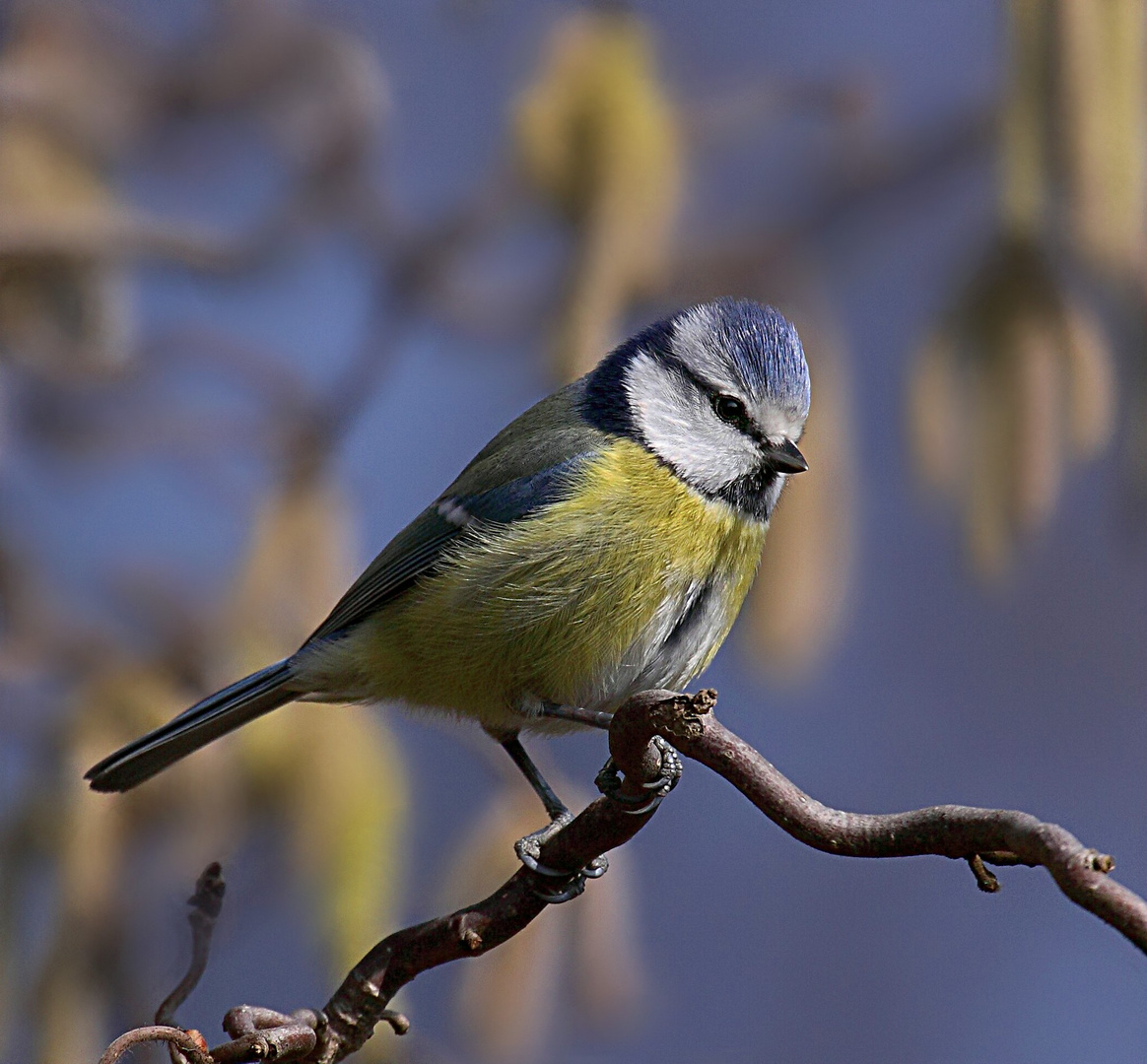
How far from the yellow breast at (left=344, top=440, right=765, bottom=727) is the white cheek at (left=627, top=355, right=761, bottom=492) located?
1.0 inches

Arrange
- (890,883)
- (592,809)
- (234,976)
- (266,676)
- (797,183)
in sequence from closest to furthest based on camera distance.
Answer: (592,809), (266,676), (797,183), (234,976), (890,883)

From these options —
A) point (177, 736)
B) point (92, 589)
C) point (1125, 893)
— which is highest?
point (92, 589)

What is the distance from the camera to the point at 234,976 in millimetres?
3586

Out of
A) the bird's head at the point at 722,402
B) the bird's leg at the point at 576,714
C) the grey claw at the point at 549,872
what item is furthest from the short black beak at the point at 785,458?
the grey claw at the point at 549,872

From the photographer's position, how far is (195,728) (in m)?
1.32

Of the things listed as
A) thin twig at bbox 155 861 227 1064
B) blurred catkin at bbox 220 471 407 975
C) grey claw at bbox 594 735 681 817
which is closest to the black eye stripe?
blurred catkin at bbox 220 471 407 975

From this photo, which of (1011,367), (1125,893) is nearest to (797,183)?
(1011,367)

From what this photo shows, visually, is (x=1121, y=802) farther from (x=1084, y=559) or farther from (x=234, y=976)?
(x=234, y=976)

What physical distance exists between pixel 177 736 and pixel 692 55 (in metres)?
3.15

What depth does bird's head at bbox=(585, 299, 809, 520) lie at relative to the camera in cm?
137

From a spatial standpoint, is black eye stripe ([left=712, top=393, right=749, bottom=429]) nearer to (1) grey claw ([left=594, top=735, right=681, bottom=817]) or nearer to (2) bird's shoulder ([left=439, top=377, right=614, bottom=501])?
(2) bird's shoulder ([left=439, top=377, right=614, bottom=501])

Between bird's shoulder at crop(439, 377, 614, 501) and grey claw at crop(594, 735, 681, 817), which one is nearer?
grey claw at crop(594, 735, 681, 817)

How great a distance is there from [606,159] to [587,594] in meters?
0.51

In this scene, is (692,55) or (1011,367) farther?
(692,55)
